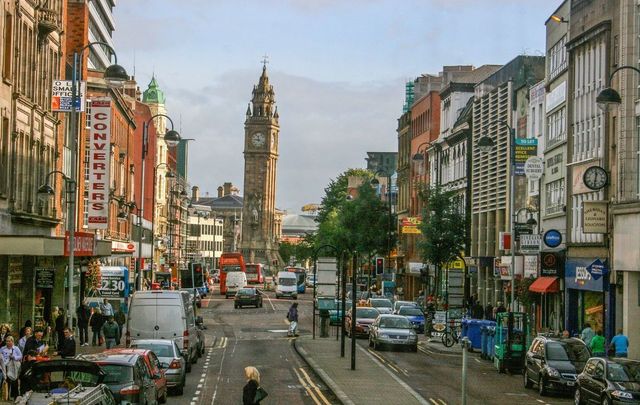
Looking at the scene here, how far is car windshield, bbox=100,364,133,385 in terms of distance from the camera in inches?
907

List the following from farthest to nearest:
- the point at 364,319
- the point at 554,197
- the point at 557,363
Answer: the point at 364,319 < the point at 554,197 < the point at 557,363

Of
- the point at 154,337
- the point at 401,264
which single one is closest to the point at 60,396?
the point at 154,337

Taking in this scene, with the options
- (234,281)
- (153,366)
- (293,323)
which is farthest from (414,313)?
(234,281)

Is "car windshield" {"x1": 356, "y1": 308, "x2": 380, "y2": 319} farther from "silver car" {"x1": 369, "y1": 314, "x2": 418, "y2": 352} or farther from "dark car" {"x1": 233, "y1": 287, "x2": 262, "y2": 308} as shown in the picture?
"dark car" {"x1": 233, "y1": 287, "x2": 262, "y2": 308}

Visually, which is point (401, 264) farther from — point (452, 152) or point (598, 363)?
point (598, 363)

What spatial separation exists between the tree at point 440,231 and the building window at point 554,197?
12602 mm

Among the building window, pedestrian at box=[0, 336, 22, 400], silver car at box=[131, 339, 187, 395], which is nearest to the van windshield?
the building window

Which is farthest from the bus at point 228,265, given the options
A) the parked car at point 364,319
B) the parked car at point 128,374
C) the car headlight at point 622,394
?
the parked car at point 128,374

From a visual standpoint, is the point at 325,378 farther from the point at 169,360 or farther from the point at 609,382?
the point at 609,382

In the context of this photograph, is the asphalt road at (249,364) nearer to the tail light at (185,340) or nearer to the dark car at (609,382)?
the tail light at (185,340)

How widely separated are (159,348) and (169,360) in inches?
27.0

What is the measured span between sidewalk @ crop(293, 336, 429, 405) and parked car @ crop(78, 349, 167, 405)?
19.9 feet

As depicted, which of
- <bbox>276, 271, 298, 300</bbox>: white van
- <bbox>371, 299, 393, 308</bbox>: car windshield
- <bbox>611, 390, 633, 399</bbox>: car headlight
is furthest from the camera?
<bbox>276, 271, 298, 300</bbox>: white van

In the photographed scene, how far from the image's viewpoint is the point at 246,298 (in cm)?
9519
